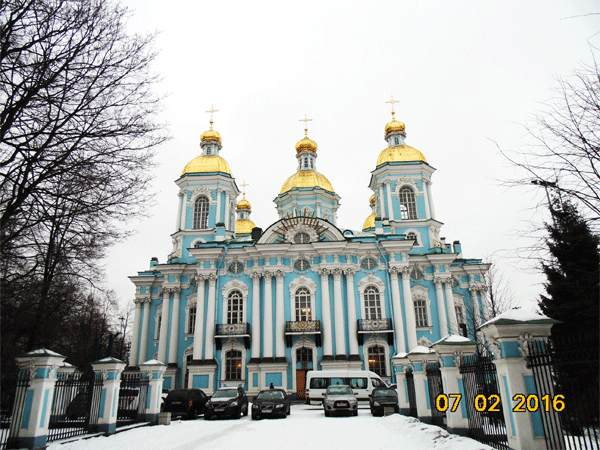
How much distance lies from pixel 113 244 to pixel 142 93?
11.6ft

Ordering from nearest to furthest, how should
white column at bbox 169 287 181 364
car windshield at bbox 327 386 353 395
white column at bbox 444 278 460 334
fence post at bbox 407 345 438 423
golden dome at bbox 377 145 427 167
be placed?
fence post at bbox 407 345 438 423 < car windshield at bbox 327 386 353 395 < white column at bbox 444 278 460 334 < white column at bbox 169 287 181 364 < golden dome at bbox 377 145 427 167

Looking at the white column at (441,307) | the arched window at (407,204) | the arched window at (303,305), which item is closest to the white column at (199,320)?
the arched window at (303,305)

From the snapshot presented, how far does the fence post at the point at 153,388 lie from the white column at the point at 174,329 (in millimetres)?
13445

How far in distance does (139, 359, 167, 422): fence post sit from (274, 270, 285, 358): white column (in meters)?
11.7

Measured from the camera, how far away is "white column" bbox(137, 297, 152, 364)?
30.1 metres

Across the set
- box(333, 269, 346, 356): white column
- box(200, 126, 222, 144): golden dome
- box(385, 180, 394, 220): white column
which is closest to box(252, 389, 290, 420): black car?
box(333, 269, 346, 356): white column

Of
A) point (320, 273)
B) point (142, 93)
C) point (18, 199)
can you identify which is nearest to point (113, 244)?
point (18, 199)

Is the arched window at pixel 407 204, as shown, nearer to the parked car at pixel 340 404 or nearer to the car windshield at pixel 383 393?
the car windshield at pixel 383 393

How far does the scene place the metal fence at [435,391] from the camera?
12.2 m

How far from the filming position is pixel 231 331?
89.2 ft

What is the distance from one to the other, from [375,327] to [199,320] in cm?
1087

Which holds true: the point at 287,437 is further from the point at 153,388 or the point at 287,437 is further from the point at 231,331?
the point at 231,331

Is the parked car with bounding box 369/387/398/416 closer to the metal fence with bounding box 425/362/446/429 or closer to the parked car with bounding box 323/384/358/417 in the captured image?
the parked car with bounding box 323/384/358/417

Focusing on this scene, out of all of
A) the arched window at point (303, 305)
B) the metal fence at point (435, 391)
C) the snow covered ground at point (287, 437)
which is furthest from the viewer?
the arched window at point (303, 305)
